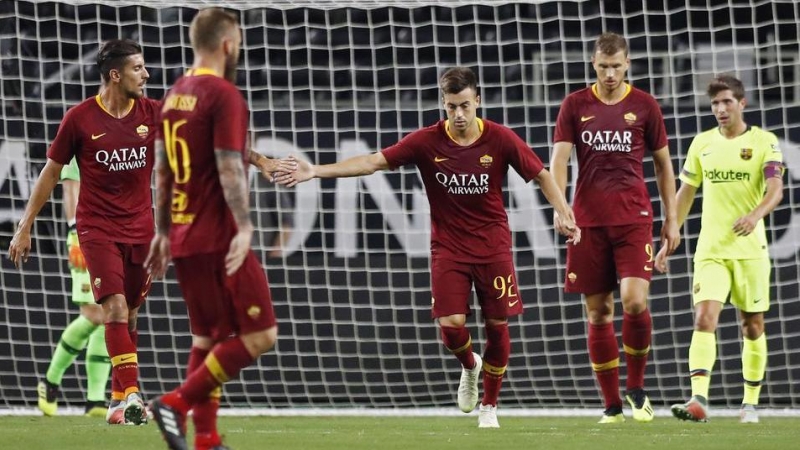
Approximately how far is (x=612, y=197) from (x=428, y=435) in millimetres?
1698

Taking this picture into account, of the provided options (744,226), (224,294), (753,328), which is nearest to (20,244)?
(224,294)

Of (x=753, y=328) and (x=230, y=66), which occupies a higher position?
(x=230, y=66)

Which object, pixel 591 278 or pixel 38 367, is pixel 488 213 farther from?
pixel 38 367

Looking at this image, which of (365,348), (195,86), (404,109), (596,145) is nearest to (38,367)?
(365,348)

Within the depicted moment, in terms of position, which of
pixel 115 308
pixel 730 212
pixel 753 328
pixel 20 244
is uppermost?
pixel 20 244

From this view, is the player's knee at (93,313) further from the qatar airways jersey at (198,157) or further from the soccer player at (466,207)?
the qatar airways jersey at (198,157)

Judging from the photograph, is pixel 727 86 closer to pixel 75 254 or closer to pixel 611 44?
pixel 611 44

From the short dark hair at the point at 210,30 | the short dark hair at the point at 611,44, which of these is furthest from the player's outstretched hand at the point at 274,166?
the short dark hair at the point at 611,44

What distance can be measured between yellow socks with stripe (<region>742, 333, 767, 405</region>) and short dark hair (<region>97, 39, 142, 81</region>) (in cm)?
405

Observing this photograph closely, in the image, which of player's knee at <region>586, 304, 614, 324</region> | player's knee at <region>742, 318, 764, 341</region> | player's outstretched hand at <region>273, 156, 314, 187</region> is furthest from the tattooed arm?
player's knee at <region>742, 318, 764, 341</region>

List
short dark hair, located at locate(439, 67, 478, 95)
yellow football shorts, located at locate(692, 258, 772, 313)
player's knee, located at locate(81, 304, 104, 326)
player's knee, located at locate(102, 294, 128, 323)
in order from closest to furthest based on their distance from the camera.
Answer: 1. short dark hair, located at locate(439, 67, 478, 95)
2. player's knee, located at locate(102, 294, 128, 323)
3. yellow football shorts, located at locate(692, 258, 772, 313)
4. player's knee, located at locate(81, 304, 104, 326)

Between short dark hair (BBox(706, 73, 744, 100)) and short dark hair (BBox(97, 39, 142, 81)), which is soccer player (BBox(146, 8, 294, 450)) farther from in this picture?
short dark hair (BBox(706, 73, 744, 100))

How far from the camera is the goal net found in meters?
10.8

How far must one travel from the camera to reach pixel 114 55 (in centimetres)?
768
